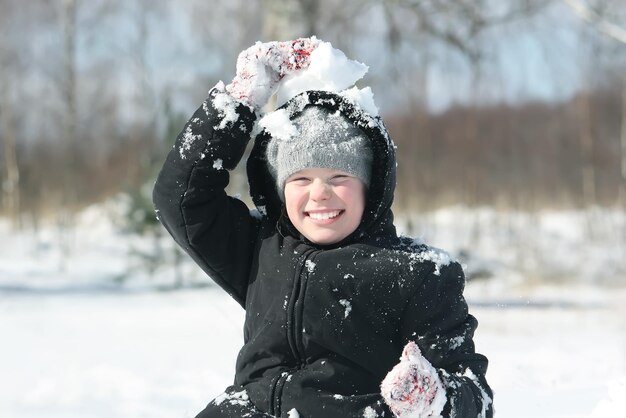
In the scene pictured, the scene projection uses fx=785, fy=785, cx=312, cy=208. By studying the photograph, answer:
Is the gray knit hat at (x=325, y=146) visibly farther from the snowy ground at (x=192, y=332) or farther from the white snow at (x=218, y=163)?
the snowy ground at (x=192, y=332)

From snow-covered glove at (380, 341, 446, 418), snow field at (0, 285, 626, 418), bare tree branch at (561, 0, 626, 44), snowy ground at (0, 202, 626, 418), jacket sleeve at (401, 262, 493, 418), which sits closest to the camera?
snow-covered glove at (380, 341, 446, 418)

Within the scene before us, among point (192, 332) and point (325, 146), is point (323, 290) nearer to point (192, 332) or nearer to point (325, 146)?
point (325, 146)

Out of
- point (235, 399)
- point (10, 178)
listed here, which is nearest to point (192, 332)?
point (235, 399)

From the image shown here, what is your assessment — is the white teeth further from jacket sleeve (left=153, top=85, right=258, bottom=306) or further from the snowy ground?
the snowy ground

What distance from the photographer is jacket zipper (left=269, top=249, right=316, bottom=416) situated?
6.45ft

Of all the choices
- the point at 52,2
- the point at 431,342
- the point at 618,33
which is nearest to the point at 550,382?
the point at 431,342

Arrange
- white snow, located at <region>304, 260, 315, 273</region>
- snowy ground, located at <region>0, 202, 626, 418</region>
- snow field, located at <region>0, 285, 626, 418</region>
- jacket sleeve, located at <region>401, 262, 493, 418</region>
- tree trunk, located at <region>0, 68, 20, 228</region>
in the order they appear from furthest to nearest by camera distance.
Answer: tree trunk, located at <region>0, 68, 20, 228</region>
snowy ground, located at <region>0, 202, 626, 418</region>
snow field, located at <region>0, 285, 626, 418</region>
white snow, located at <region>304, 260, 315, 273</region>
jacket sleeve, located at <region>401, 262, 493, 418</region>

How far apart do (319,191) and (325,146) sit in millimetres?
117

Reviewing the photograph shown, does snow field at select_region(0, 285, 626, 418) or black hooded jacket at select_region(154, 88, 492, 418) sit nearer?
black hooded jacket at select_region(154, 88, 492, 418)

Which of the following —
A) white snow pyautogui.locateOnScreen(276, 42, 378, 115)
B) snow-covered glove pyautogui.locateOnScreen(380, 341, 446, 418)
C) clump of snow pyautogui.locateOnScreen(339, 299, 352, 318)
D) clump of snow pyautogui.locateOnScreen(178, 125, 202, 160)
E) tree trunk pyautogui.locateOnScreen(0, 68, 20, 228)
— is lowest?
snow-covered glove pyautogui.locateOnScreen(380, 341, 446, 418)

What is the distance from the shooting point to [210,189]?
211 cm

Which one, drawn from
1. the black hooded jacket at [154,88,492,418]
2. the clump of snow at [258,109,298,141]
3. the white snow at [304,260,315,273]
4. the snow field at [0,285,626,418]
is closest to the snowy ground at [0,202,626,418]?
the snow field at [0,285,626,418]

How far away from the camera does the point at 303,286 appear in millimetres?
2004

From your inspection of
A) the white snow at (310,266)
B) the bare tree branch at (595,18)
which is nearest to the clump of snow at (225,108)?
the white snow at (310,266)
